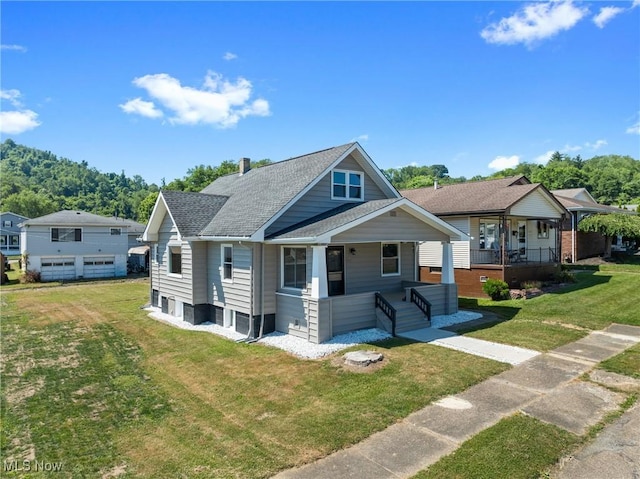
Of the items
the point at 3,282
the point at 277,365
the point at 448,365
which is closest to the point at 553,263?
the point at 448,365

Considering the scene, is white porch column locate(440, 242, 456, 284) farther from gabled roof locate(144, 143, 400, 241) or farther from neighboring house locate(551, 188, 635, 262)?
neighboring house locate(551, 188, 635, 262)

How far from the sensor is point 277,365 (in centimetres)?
966

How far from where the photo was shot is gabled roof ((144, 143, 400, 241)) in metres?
12.8

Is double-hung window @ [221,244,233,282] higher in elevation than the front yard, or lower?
higher

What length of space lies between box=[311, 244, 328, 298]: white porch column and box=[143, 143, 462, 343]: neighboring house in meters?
0.03

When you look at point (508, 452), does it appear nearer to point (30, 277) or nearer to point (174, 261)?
point (174, 261)

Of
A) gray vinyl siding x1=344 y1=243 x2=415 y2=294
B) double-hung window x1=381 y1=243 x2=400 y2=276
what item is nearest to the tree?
gray vinyl siding x1=344 y1=243 x2=415 y2=294

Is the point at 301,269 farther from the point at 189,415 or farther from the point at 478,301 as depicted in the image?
the point at 478,301

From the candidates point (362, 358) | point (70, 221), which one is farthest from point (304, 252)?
point (70, 221)

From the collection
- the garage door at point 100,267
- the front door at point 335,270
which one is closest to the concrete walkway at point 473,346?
the front door at point 335,270

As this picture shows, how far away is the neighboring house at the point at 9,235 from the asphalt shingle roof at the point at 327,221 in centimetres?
5955

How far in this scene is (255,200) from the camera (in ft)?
48.2

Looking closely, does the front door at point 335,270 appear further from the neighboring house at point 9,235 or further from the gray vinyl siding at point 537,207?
the neighboring house at point 9,235

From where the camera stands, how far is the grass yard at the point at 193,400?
18.7 ft
